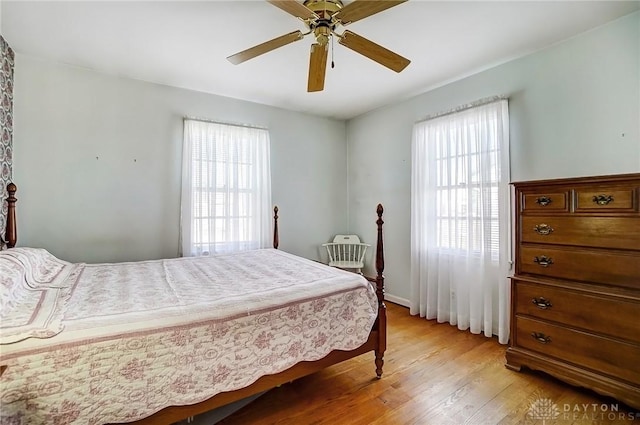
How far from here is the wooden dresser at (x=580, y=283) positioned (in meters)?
1.74

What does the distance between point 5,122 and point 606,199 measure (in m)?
4.55

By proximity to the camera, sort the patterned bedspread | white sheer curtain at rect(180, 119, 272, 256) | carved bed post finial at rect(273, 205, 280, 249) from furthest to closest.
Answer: carved bed post finial at rect(273, 205, 280, 249) < white sheer curtain at rect(180, 119, 272, 256) < the patterned bedspread

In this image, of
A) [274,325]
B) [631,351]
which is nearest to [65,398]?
[274,325]

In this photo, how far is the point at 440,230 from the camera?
127 inches

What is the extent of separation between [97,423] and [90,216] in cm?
233

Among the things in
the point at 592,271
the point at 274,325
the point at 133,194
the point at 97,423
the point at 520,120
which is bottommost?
the point at 97,423

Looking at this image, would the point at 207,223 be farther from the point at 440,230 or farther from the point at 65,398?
the point at 440,230

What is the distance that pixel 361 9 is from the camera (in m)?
1.60

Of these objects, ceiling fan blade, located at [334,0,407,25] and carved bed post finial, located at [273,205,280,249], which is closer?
ceiling fan blade, located at [334,0,407,25]

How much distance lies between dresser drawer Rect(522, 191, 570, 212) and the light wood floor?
4.05 feet

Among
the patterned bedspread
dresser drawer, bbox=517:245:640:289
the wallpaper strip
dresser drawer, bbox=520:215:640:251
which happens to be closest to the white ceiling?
the wallpaper strip

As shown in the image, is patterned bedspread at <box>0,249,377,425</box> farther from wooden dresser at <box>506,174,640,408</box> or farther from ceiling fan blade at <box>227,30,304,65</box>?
ceiling fan blade at <box>227,30,304,65</box>

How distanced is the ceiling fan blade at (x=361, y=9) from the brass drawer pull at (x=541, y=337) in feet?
7.81

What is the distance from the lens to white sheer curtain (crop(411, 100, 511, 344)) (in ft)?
8.87
